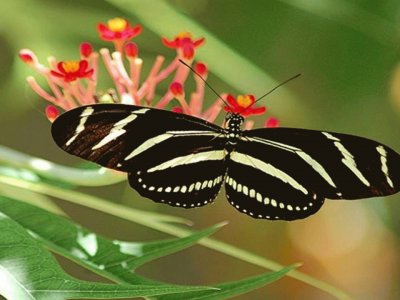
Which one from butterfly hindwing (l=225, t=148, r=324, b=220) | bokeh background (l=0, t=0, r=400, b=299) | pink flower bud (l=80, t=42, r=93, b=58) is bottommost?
butterfly hindwing (l=225, t=148, r=324, b=220)

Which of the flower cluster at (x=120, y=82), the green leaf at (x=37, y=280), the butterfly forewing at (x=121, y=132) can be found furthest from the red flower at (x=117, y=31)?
the green leaf at (x=37, y=280)

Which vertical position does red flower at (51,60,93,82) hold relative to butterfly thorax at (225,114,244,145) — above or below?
above

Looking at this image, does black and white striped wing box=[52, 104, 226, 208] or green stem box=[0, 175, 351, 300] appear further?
green stem box=[0, 175, 351, 300]

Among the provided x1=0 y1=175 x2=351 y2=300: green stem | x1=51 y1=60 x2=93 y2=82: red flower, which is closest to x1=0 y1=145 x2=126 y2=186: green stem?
x1=0 y1=175 x2=351 y2=300: green stem

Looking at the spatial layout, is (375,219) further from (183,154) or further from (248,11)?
(183,154)

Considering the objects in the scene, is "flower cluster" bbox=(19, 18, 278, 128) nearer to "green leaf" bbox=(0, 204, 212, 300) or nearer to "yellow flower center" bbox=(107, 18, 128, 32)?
"yellow flower center" bbox=(107, 18, 128, 32)

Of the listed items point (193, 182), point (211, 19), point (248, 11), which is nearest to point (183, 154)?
point (193, 182)

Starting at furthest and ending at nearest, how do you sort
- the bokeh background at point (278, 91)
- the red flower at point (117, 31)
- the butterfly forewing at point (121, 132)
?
the bokeh background at point (278, 91), the red flower at point (117, 31), the butterfly forewing at point (121, 132)

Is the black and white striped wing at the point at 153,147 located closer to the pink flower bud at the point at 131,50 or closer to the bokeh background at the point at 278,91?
the pink flower bud at the point at 131,50

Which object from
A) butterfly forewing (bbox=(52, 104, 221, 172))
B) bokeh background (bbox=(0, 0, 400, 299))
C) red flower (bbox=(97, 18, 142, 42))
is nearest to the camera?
butterfly forewing (bbox=(52, 104, 221, 172))
